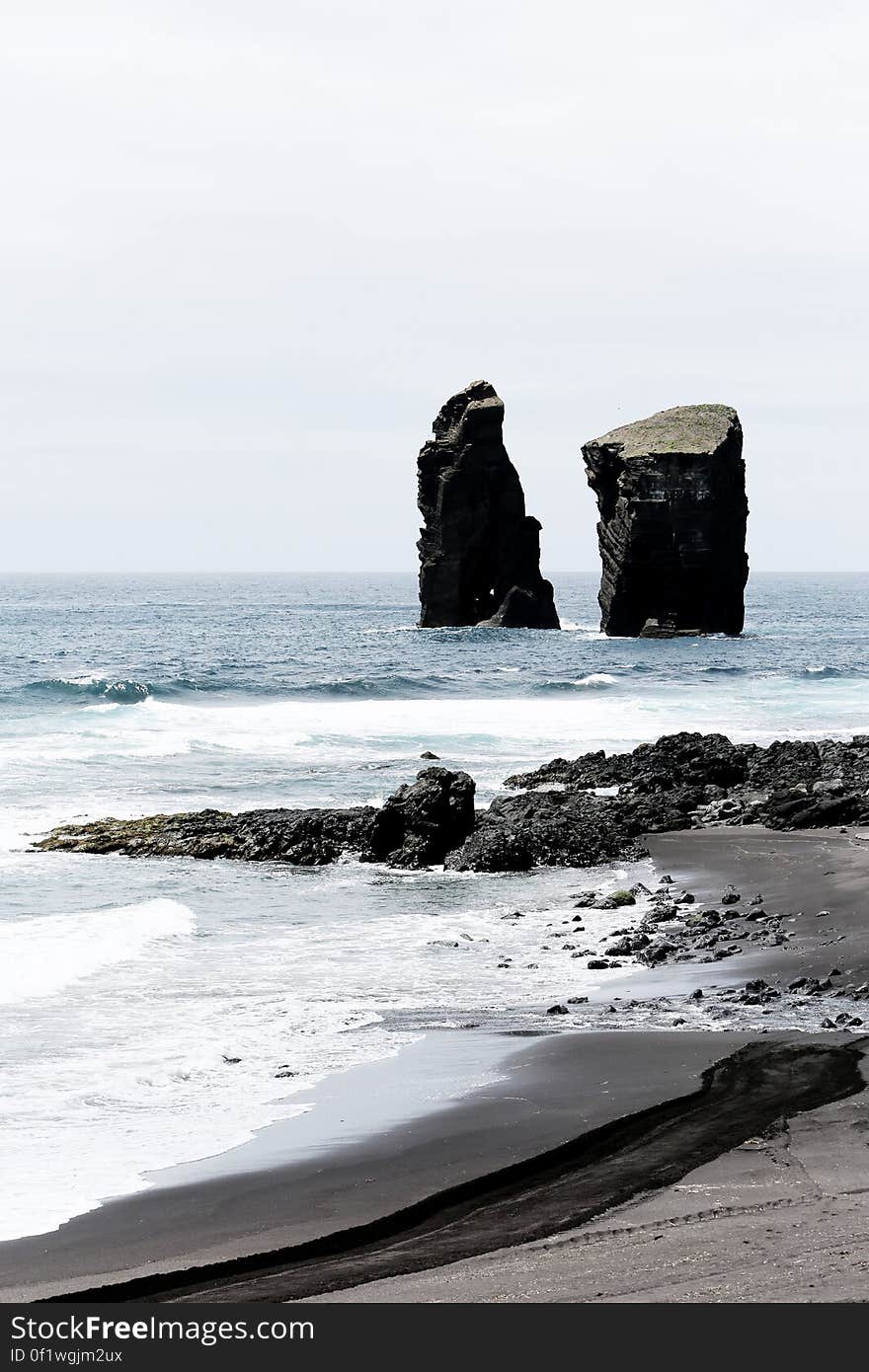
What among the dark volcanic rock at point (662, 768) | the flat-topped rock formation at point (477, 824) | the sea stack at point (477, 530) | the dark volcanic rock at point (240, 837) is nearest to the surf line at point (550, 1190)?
the flat-topped rock formation at point (477, 824)

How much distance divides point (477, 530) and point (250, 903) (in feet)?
222

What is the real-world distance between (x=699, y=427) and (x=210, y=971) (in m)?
71.2

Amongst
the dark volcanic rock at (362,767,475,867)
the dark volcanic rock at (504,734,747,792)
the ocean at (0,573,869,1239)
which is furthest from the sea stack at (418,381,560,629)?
the dark volcanic rock at (362,767,475,867)

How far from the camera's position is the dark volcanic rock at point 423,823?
19484mm

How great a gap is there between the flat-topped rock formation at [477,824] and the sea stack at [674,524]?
171 ft

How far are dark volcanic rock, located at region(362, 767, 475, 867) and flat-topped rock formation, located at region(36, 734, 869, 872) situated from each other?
2 cm

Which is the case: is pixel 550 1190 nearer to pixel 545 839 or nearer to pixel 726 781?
pixel 545 839

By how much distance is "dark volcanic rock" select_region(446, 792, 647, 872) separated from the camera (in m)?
19.1

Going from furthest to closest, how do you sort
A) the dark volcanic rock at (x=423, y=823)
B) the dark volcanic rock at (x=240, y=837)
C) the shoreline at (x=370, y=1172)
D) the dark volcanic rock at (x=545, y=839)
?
the dark volcanic rock at (x=240, y=837), the dark volcanic rock at (x=423, y=823), the dark volcanic rock at (x=545, y=839), the shoreline at (x=370, y=1172)

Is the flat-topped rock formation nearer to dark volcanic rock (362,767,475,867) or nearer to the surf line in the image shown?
dark volcanic rock (362,767,475,867)

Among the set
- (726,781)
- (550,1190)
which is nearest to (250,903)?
(550,1190)

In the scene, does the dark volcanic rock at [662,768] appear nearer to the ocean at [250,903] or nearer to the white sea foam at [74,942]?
the ocean at [250,903]
